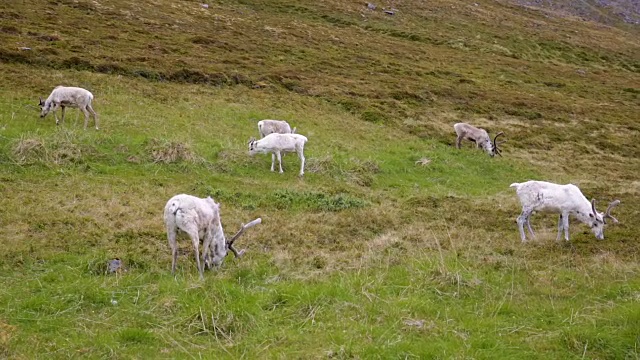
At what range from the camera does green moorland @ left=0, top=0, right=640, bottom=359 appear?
8.06 m

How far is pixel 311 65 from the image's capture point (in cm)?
4281

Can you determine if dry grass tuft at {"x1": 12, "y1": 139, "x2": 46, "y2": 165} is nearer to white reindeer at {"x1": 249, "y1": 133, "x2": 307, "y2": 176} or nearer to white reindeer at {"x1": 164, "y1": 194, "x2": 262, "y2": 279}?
white reindeer at {"x1": 249, "y1": 133, "x2": 307, "y2": 176}

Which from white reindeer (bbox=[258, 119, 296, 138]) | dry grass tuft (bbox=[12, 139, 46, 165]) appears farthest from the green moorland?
white reindeer (bbox=[258, 119, 296, 138])

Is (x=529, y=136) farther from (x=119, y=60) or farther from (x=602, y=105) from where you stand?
(x=119, y=60)

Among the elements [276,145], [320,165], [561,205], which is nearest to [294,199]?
[276,145]

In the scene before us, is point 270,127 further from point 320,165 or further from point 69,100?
point 69,100

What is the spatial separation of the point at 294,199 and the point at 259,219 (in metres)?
6.47

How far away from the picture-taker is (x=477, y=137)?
29.9 metres

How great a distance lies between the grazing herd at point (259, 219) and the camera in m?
10.6

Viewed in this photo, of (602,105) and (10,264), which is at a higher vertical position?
(10,264)

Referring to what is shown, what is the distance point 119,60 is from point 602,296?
97.1 feet

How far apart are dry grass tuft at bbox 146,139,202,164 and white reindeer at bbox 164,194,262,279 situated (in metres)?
9.16

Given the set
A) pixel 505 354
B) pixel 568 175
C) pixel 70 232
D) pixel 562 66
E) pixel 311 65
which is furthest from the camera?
pixel 562 66

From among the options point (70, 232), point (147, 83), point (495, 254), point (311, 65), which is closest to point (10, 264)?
point (70, 232)
